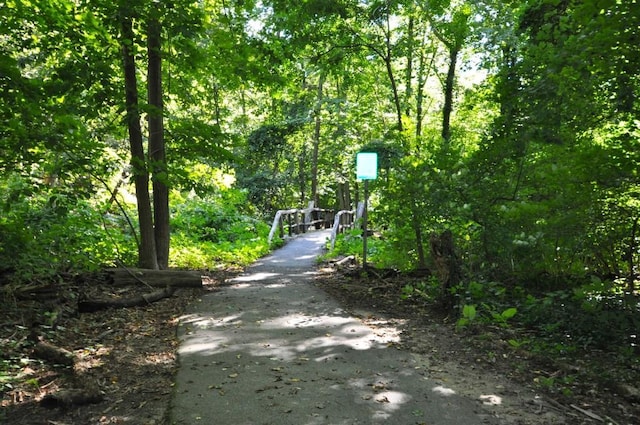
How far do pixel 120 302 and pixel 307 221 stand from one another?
608 inches

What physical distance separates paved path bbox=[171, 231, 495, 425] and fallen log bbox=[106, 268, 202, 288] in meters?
1.22

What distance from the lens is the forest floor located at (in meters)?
3.63

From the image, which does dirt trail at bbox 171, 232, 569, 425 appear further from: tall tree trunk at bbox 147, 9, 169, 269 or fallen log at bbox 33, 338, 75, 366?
tall tree trunk at bbox 147, 9, 169, 269

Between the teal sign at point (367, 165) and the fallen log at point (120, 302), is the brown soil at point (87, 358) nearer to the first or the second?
the fallen log at point (120, 302)

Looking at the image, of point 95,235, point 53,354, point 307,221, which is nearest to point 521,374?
point 53,354

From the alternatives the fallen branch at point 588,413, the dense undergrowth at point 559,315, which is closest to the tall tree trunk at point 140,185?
the dense undergrowth at point 559,315

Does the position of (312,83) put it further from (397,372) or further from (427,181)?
(397,372)

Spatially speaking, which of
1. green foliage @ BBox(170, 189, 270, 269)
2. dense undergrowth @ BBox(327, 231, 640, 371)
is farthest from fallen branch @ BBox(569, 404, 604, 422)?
green foliage @ BBox(170, 189, 270, 269)

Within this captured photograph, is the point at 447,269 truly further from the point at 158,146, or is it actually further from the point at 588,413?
the point at 158,146

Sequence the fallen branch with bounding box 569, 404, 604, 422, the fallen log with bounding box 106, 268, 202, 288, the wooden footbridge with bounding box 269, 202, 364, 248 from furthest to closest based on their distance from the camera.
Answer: the wooden footbridge with bounding box 269, 202, 364, 248
the fallen log with bounding box 106, 268, 202, 288
the fallen branch with bounding box 569, 404, 604, 422

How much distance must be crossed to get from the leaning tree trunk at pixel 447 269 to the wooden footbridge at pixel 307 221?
7.68 metres

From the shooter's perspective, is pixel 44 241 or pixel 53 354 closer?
pixel 53 354

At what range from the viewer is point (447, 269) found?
679cm

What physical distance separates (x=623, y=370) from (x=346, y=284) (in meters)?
5.28
